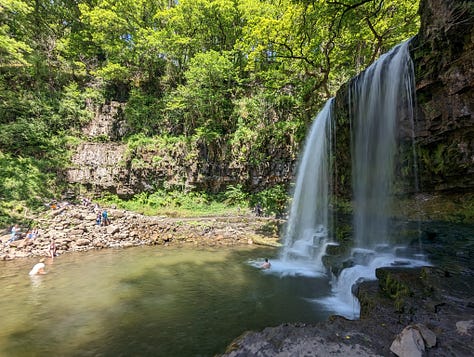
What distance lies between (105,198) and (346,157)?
770 inches

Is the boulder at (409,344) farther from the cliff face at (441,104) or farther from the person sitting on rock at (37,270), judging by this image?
the person sitting on rock at (37,270)

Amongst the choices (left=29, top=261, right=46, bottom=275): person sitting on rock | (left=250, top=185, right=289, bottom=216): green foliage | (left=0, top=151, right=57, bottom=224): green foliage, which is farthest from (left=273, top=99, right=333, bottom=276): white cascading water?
(left=0, top=151, right=57, bottom=224): green foliage

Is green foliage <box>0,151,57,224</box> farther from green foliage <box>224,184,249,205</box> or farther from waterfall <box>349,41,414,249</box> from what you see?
waterfall <box>349,41,414,249</box>

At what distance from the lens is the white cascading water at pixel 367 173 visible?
768 centimetres

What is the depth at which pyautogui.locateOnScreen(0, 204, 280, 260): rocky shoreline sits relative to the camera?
14031mm

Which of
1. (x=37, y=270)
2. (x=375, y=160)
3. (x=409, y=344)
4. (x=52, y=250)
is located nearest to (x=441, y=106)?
(x=375, y=160)

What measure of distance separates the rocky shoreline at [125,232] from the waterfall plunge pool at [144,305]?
220 centimetres

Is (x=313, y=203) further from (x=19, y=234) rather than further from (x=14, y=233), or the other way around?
(x=19, y=234)

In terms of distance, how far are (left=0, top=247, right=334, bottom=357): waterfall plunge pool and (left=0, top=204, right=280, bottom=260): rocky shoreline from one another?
86.5 inches

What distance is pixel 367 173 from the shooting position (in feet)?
32.6

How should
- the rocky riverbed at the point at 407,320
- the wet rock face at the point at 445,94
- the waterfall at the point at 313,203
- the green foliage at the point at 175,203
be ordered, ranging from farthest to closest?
the green foliage at the point at 175,203, the waterfall at the point at 313,203, the wet rock face at the point at 445,94, the rocky riverbed at the point at 407,320

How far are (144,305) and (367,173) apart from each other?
898 centimetres

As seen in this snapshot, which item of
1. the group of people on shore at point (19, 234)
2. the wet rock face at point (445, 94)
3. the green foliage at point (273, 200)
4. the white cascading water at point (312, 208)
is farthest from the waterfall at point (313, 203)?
the group of people on shore at point (19, 234)

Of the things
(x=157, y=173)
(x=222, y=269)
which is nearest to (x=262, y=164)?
(x=157, y=173)
